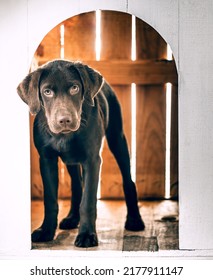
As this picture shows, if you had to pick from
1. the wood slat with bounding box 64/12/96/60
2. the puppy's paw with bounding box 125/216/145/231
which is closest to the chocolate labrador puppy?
the puppy's paw with bounding box 125/216/145/231

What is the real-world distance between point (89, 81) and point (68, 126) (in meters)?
0.32

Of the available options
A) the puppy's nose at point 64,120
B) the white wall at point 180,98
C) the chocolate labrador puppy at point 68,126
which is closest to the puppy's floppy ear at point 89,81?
the chocolate labrador puppy at point 68,126

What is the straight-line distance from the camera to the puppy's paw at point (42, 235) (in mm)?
3607

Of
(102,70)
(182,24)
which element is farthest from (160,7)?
(102,70)

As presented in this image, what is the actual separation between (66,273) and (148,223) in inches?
33.6

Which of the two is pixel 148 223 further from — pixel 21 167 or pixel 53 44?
pixel 53 44

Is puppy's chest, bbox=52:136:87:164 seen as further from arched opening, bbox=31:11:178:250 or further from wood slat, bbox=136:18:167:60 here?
wood slat, bbox=136:18:167:60

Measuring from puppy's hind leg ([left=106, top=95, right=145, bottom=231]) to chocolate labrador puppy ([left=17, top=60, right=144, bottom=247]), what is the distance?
0.17m

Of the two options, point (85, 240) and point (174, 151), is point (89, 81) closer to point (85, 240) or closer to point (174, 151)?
point (85, 240)

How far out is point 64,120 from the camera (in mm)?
3463

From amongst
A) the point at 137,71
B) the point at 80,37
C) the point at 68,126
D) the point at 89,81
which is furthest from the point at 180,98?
the point at 80,37

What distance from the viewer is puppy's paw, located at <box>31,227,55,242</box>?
3.61m

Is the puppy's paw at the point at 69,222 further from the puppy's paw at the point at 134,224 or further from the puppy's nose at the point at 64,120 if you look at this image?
the puppy's nose at the point at 64,120

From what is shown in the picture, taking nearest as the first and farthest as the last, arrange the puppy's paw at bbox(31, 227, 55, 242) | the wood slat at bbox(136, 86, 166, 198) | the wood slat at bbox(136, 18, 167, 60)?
the puppy's paw at bbox(31, 227, 55, 242) → the wood slat at bbox(136, 18, 167, 60) → the wood slat at bbox(136, 86, 166, 198)
